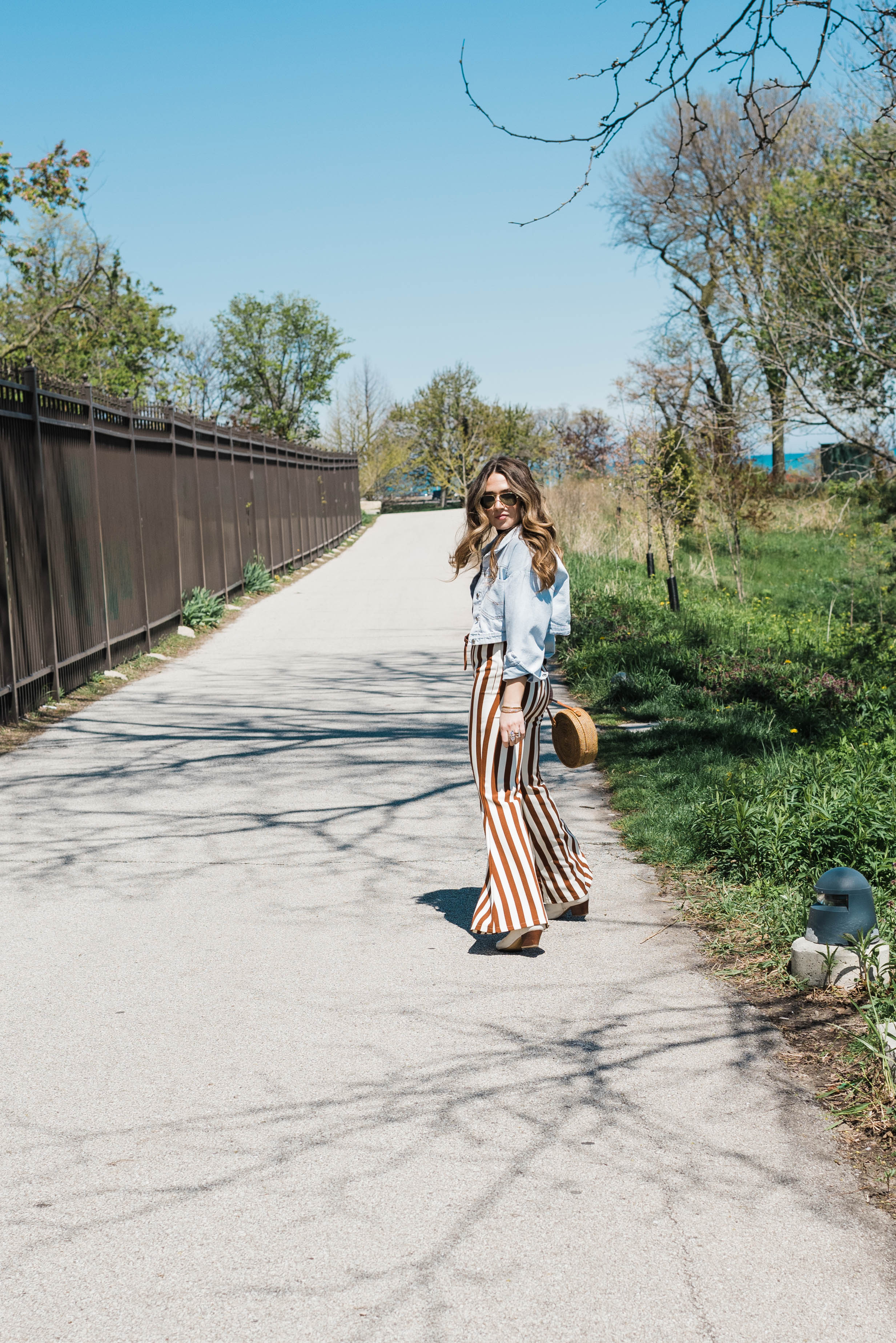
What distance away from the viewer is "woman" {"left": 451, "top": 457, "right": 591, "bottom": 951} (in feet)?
14.7

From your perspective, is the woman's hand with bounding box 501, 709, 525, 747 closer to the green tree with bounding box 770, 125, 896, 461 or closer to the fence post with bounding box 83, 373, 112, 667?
the green tree with bounding box 770, 125, 896, 461

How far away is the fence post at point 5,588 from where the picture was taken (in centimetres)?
875

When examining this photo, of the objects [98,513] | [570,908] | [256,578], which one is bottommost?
[570,908]

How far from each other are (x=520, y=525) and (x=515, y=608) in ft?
1.07

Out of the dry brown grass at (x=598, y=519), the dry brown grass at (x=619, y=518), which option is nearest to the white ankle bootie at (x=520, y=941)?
the dry brown grass at (x=598, y=519)

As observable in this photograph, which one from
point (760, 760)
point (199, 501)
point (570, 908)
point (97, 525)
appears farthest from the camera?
point (199, 501)

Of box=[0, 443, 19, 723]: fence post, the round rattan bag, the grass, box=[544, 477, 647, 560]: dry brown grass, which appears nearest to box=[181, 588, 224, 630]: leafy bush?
the grass

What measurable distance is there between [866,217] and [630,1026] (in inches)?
535

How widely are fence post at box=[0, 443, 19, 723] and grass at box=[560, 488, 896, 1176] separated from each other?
451 centimetres

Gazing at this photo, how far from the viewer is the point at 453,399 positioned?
57031 millimetres

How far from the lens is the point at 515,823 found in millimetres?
4566

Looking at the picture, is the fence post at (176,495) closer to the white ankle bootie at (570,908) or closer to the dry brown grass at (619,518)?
the dry brown grass at (619,518)

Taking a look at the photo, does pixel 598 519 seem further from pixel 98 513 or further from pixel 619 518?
pixel 98 513

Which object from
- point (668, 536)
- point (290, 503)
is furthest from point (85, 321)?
point (668, 536)
